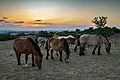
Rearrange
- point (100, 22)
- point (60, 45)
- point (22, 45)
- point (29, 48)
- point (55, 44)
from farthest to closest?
1. point (100, 22)
2. point (55, 44)
3. point (60, 45)
4. point (22, 45)
5. point (29, 48)

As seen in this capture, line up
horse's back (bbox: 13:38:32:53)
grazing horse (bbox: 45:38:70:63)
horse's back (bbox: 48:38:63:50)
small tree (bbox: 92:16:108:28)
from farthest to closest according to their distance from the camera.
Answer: small tree (bbox: 92:16:108:28) < horse's back (bbox: 48:38:63:50) < grazing horse (bbox: 45:38:70:63) < horse's back (bbox: 13:38:32:53)

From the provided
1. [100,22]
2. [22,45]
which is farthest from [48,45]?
[100,22]

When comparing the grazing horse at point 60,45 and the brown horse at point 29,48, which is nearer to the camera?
the brown horse at point 29,48

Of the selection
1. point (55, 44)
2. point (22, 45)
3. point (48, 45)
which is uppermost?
point (22, 45)

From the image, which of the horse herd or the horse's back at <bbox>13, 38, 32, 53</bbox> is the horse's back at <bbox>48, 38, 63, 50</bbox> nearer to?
the horse herd

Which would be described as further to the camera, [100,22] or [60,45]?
[100,22]

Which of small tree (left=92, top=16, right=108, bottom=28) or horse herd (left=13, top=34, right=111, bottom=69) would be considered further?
small tree (left=92, top=16, right=108, bottom=28)

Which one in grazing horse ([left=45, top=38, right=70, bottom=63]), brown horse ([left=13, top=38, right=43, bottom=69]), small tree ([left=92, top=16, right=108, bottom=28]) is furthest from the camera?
small tree ([left=92, top=16, right=108, bottom=28])

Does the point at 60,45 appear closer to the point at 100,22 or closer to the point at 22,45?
the point at 22,45

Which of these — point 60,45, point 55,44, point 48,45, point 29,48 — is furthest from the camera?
point 48,45

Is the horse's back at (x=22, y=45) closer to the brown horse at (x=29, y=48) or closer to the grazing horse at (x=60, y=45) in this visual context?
the brown horse at (x=29, y=48)

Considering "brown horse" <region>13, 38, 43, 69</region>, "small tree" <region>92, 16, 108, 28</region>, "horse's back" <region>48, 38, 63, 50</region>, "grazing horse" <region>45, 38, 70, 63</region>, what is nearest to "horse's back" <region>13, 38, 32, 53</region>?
"brown horse" <region>13, 38, 43, 69</region>

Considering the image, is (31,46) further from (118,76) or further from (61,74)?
Answer: (118,76)

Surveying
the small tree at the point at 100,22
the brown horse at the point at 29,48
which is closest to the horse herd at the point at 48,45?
the brown horse at the point at 29,48
